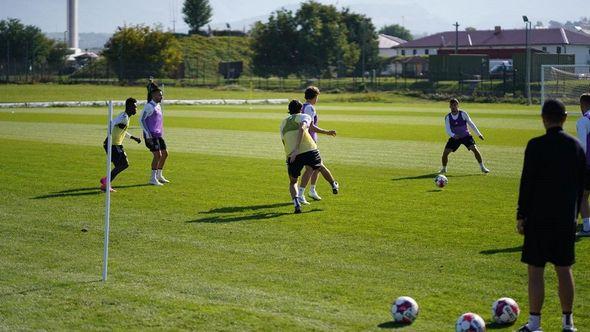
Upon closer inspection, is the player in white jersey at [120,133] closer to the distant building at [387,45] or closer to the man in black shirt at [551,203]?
the man in black shirt at [551,203]

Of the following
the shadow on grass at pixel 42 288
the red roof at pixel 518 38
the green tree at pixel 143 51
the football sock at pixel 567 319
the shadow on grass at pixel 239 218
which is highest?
the red roof at pixel 518 38

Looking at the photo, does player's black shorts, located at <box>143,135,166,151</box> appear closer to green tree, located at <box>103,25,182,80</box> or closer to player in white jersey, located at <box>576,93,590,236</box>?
player in white jersey, located at <box>576,93,590,236</box>

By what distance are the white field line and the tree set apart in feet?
398

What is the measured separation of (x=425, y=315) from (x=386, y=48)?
172 m

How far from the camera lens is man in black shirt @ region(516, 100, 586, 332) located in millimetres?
8469

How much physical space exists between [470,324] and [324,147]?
75.4 feet

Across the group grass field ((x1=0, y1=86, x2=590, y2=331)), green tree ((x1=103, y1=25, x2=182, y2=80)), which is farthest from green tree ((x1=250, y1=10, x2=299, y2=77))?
grass field ((x1=0, y1=86, x2=590, y2=331))

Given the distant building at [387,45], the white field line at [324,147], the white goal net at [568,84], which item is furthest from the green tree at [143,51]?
the distant building at [387,45]

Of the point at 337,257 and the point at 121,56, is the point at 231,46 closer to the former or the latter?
the point at 121,56

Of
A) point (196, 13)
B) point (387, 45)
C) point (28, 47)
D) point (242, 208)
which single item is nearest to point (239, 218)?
point (242, 208)

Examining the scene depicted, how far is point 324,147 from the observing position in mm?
31203

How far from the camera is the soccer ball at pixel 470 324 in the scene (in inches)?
327

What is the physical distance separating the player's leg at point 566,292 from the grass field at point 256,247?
0.84 ft

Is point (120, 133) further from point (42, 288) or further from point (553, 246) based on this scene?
point (553, 246)
